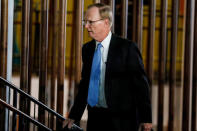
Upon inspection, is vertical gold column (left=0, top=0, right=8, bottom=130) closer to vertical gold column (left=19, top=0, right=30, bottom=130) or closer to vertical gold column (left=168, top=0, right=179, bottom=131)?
vertical gold column (left=19, top=0, right=30, bottom=130)

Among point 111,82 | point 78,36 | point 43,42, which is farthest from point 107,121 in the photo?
point 43,42

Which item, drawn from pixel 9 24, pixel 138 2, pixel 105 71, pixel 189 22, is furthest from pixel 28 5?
pixel 105 71

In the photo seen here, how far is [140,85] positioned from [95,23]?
1.55ft

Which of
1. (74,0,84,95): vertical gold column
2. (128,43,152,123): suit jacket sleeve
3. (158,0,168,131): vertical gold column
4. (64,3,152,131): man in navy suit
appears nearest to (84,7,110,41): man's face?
(64,3,152,131): man in navy suit

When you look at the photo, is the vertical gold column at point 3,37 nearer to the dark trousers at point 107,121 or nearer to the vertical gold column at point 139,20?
the vertical gold column at point 139,20

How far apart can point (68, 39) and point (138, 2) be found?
5921 millimetres

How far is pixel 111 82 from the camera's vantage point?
2.38 meters

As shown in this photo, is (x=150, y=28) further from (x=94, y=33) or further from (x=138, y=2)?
(x=94, y=33)

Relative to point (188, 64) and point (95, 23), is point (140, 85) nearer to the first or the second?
point (95, 23)

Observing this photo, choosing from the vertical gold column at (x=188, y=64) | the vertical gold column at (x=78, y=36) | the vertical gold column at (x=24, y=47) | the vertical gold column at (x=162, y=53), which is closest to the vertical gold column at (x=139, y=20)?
the vertical gold column at (x=162, y=53)

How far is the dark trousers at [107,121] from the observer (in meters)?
2.38

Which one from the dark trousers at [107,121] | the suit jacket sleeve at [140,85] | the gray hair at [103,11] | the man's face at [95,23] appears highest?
the gray hair at [103,11]

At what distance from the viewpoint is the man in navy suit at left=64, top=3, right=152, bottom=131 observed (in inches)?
91.5

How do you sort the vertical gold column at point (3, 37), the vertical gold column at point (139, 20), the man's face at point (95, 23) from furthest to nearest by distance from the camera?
the vertical gold column at point (139, 20), the vertical gold column at point (3, 37), the man's face at point (95, 23)
